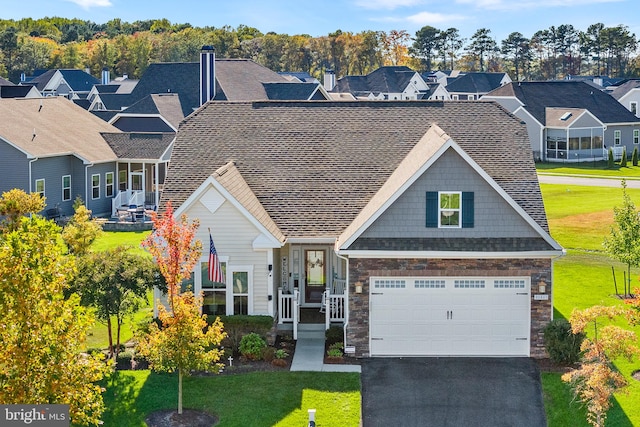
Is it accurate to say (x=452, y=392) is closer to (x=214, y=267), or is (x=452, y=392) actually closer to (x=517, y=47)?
(x=214, y=267)

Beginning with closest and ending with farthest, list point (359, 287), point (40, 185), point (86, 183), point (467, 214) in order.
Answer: point (359, 287) < point (467, 214) < point (40, 185) < point (86, 183)

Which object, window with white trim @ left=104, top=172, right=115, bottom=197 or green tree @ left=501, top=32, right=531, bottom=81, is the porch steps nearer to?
window with white trim @ left=104, top=172, right=115, bottom=197

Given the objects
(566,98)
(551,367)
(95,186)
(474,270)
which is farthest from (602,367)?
(566,98)

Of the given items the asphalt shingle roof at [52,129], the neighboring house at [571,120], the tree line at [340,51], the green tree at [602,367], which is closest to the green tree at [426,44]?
the tree line at [340,51]

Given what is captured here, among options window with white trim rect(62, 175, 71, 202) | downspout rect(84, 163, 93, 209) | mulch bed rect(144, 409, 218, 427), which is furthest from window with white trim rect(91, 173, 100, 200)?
mulch bed rect(144, 409, 218, 427)

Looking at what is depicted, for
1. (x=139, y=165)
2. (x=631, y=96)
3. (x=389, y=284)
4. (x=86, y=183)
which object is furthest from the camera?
(x=631, y=96)

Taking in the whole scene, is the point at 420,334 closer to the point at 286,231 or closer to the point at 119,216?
the point at 286,231
